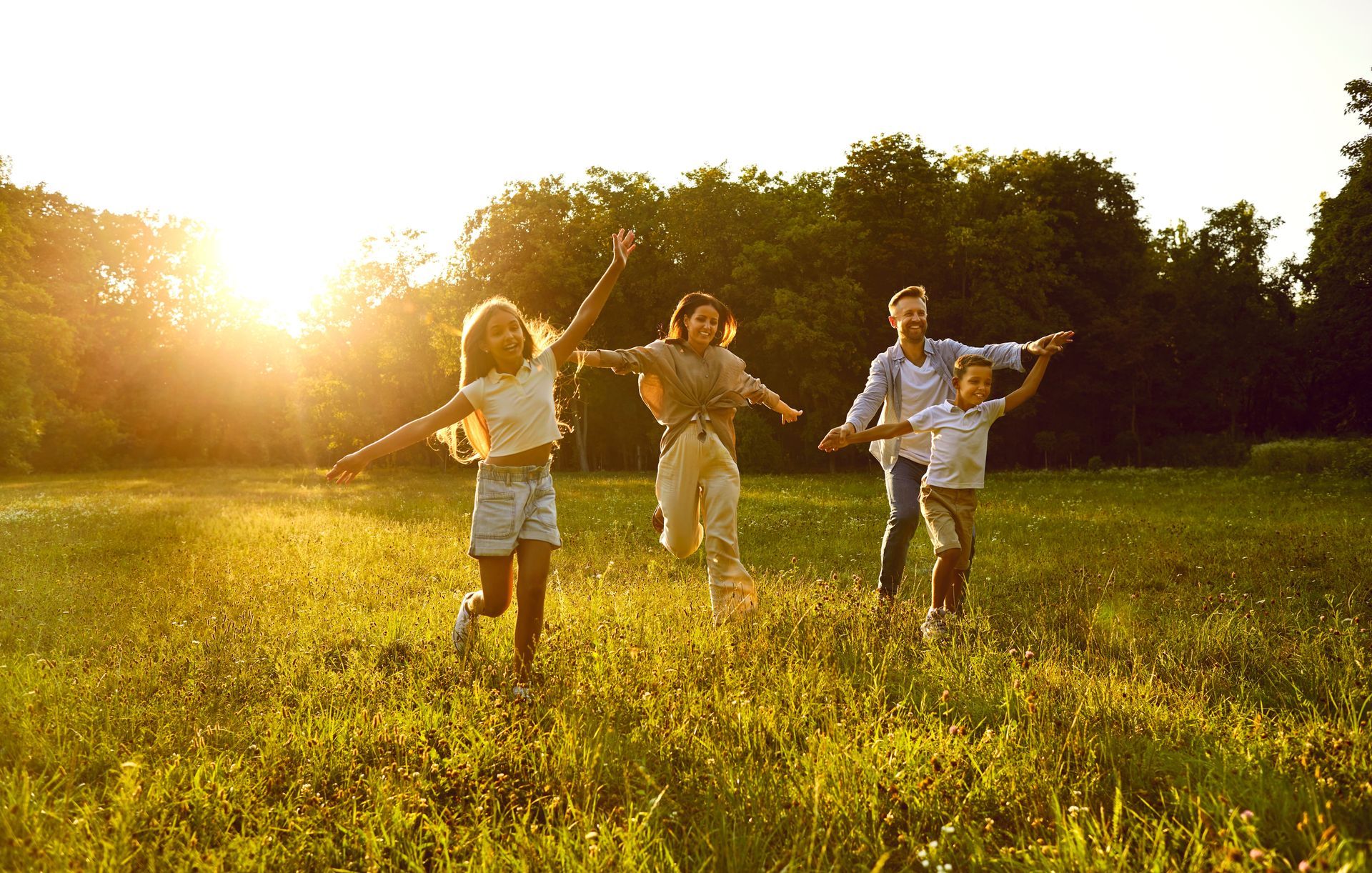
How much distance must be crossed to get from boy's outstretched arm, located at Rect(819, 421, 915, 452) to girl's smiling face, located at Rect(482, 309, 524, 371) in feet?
7.59

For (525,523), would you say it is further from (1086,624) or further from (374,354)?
(374,354)

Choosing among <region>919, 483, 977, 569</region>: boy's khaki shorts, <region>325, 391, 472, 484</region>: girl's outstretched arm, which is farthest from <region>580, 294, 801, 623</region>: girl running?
<region>325, 391, 472, 484</region>: girl's outstretched arm

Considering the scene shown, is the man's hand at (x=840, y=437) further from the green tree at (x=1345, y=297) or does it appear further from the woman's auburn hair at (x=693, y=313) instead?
the green tree at (x=1345, y=297)

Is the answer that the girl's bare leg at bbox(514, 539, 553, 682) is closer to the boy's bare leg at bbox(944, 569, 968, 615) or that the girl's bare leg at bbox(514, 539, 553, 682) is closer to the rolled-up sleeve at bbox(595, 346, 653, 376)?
the rolled-up sleeve at bbox(595, 346, 653, 376)

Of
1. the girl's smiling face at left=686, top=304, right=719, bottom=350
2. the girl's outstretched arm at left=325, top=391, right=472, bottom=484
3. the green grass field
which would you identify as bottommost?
the green grass field

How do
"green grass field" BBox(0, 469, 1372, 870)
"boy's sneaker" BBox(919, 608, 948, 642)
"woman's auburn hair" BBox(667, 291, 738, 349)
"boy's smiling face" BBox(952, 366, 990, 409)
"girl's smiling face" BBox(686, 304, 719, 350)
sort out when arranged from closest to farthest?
"green grass field" BBox(0, 469, 1372, 870) < "boy's sneaker" BBox(919, 608, 948, 642) < "boy's smiling face" BBox(952, 366, 990, 409) < "girl's smiling face" BBox(686, 304, 719, 350) < "woman's auburn hair" BBox(667, 291, 738, 349)

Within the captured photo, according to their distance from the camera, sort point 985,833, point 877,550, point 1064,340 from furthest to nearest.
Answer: point 877,550
point 1064,340
point 985,833

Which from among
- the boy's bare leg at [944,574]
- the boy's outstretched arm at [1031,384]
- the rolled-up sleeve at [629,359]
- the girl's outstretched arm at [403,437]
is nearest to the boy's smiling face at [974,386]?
the boy's outstretched arm at [1031,384]

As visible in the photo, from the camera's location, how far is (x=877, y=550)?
10891 millimetres

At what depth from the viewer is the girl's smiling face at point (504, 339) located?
536 centimetres

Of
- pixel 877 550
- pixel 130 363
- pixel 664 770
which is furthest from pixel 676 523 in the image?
pixel 130 363

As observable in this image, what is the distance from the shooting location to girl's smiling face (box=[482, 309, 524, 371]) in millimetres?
5359

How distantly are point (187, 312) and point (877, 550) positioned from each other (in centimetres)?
6291

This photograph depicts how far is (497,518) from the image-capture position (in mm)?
5188
